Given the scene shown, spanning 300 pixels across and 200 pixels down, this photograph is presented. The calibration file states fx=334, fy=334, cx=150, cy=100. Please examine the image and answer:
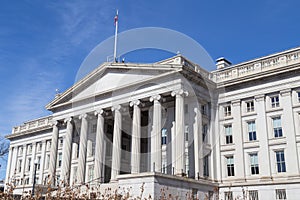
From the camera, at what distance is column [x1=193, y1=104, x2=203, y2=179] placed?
35062mm

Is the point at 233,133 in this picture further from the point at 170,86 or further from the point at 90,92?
the point at 90,92

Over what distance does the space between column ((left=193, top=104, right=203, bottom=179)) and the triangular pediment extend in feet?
18.8

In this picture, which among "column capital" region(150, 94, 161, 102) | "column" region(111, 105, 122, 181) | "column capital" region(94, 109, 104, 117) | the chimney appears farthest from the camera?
the chimney

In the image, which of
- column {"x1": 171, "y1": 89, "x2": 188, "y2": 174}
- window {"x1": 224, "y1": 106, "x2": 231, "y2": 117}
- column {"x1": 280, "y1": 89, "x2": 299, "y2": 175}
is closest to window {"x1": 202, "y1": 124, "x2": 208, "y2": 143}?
window {"x1": 224, "y1": 106, "x2": 231, "y2": 117}

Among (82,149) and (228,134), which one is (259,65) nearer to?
(228,134)

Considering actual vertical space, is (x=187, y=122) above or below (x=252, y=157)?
above

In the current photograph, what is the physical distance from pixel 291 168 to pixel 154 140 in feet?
46.1

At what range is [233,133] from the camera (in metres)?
38.4

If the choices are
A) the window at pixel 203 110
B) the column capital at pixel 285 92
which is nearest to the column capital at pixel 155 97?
the window at pixel 203 110

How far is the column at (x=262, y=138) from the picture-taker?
35000mm

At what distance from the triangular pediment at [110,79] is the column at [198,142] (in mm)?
5721

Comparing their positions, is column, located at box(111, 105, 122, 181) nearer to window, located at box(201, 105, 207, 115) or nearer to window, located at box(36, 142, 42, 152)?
window, located at box(201, 105, 207, 115)

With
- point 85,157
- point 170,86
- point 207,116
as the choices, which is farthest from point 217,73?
point 85,157

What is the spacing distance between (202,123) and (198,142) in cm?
324
